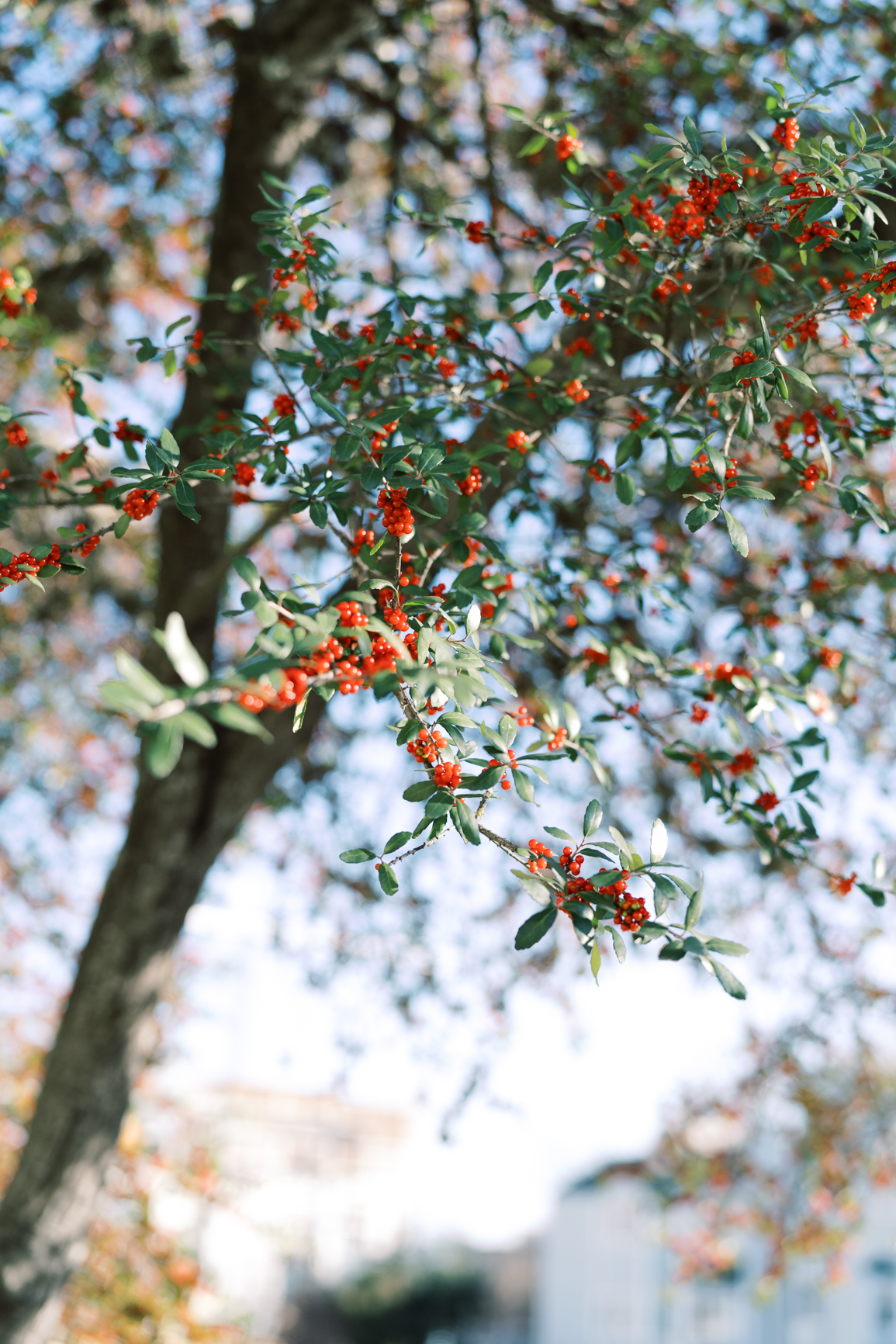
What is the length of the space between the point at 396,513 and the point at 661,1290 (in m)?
15.2

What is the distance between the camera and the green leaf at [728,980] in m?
1.37

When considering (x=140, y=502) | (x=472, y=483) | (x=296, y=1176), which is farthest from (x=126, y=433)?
(x=296, y=1176)

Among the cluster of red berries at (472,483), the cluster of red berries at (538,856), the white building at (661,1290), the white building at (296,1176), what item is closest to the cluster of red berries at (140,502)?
the cluster of red berries at (472,483)

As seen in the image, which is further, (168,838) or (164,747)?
(168,838)

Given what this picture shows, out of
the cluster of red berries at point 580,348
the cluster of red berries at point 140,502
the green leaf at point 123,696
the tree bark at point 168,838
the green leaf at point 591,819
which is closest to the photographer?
the green leaf at point 123,696

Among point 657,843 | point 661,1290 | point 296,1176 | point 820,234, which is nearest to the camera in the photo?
point 657,843

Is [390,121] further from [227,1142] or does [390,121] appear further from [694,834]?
[227,1142]

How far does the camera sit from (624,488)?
2.16 metres

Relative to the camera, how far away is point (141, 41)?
4.36 meters

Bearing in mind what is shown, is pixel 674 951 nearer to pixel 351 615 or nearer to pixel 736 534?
pixel 351 615

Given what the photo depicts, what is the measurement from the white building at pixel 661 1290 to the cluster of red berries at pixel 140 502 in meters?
14.0

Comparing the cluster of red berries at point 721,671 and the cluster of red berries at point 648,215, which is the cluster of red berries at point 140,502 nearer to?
the cluster of red berries at point 648,215

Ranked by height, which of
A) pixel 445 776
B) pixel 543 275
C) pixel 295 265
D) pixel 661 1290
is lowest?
pixel 661 1290

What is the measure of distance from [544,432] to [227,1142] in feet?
20.0
